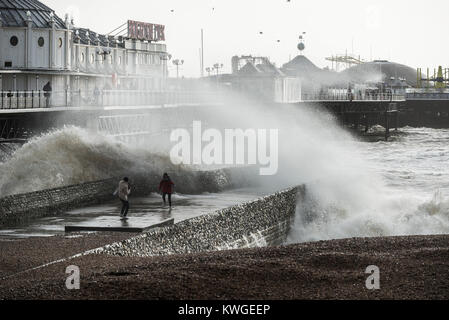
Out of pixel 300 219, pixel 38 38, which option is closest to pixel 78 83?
pixel 38 38

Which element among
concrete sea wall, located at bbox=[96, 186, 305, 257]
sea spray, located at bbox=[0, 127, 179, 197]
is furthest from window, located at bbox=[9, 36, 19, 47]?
concrete sea wall, located at bbox=[96, 186, 305, 257]

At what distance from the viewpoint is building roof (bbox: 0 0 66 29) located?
46281 mm

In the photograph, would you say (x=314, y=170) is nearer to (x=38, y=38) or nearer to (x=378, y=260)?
(x=38, y=38)

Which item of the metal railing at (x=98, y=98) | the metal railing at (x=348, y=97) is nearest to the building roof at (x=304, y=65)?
the metal railing at (x=348, y=97)

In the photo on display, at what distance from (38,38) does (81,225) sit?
88.9ft

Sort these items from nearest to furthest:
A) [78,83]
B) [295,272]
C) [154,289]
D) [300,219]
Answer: [154,289] < [295,272] < [300,219] < [78,83]

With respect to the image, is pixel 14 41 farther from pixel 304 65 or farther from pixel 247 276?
pixel 304 65

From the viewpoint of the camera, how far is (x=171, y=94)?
54906 millimetres

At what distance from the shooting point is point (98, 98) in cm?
4322

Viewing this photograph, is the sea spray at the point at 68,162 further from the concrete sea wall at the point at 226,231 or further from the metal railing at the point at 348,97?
the metal railing at the point at 348,97

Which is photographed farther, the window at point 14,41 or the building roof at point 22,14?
the building roof at point 22,14

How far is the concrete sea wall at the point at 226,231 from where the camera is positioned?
18.2 metres

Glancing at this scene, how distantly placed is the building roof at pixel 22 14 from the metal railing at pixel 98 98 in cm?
382

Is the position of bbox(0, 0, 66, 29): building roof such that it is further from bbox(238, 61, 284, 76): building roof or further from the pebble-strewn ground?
the pebble-strewn ground
